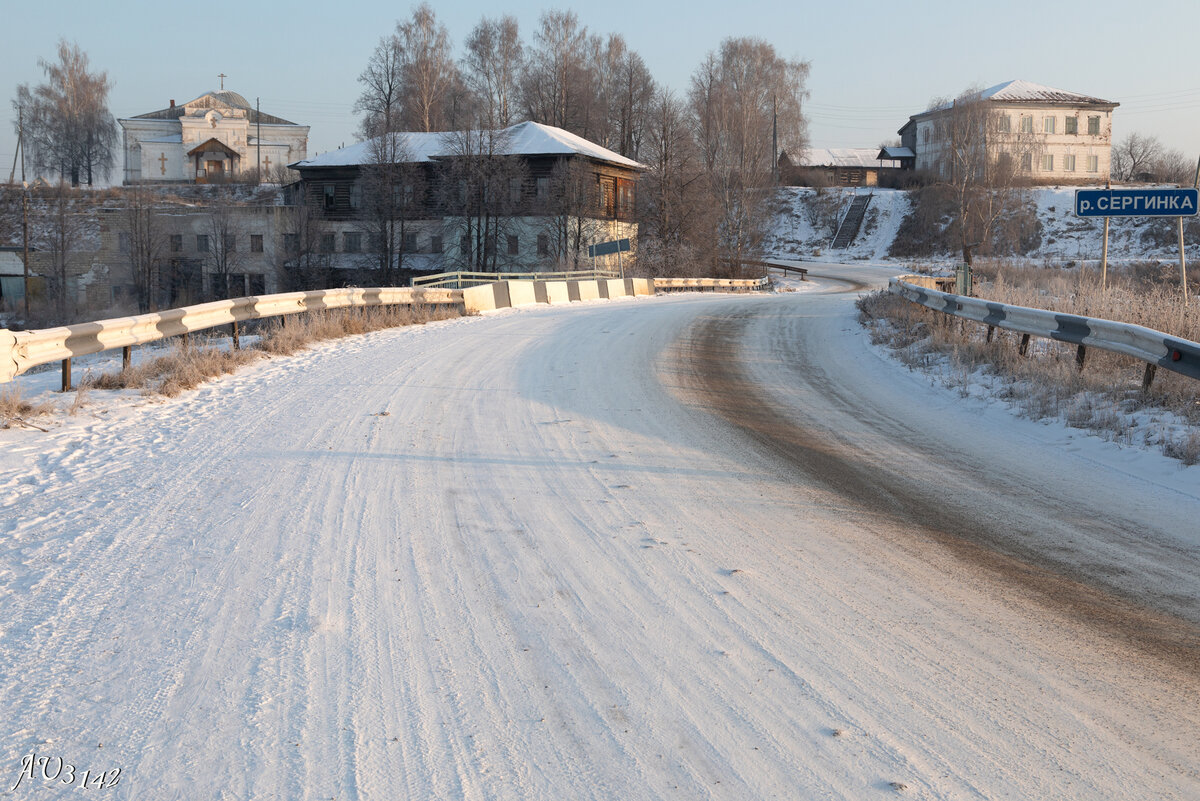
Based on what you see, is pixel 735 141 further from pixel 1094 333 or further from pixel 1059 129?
pixel 1094 333

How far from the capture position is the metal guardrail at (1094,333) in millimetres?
8750

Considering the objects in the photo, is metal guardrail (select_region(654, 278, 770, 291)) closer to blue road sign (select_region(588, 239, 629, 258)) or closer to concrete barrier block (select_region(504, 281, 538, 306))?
blue road sign (select_region(588, 239, 629, 258))

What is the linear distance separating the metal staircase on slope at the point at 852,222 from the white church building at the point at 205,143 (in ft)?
181

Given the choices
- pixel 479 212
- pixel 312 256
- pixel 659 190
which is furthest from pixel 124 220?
pixel 659 190

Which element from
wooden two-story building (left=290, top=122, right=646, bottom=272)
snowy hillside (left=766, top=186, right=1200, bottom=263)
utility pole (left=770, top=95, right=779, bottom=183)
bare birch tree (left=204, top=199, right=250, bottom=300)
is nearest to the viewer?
wooden two-story building (left=290, top=122, right=646, bottom=272)

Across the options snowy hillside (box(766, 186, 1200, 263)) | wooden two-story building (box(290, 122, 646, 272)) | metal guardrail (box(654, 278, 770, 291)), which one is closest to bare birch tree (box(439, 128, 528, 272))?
wooden two-story building (box(290, 122, 646, 272))

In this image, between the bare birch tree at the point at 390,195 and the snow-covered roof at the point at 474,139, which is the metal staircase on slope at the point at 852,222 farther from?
the bare birch tree at the point at 390,195

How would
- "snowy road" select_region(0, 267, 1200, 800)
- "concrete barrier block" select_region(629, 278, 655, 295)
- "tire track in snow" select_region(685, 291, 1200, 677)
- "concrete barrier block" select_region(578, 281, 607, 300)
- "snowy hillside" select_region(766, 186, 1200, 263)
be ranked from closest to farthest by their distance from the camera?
1. "snowy road" select_region(0, 267, 1200, 800)
2. "tire track in snow" select_region(685, 291, 1200, 677)
3. "concrete barrier block" select_region(578, 281, 607, 300)
4. "concrete barrier block" select_region(629, 278, 655, 295)
5. "snowy hillside" select_region(766, 186, 1200, 263)

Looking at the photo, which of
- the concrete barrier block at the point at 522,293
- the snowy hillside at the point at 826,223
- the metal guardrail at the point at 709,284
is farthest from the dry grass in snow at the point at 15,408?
the snowy hillside at the point at 826,223

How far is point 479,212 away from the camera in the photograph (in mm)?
57906

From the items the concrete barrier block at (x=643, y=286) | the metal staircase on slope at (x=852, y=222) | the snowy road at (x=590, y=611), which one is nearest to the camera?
the snowy road at (x=590, y=611)

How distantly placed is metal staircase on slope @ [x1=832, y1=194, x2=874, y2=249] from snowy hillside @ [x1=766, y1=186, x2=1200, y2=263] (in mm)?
613

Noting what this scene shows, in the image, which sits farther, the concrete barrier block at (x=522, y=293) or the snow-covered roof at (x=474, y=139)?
the snow-covered roof at (x=474, y=139)

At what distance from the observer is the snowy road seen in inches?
131
